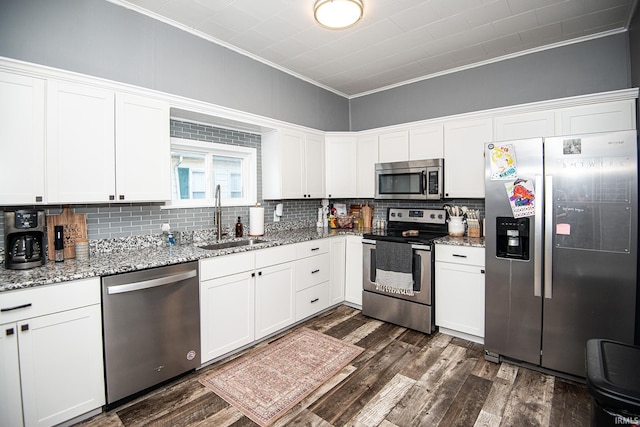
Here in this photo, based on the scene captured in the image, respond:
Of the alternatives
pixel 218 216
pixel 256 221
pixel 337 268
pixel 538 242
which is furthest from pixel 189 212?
pixel 538 242

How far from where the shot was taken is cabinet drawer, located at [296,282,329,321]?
3.24 metres

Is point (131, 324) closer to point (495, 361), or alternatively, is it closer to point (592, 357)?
point (592, 357)

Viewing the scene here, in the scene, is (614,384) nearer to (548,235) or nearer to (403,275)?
(548,235)

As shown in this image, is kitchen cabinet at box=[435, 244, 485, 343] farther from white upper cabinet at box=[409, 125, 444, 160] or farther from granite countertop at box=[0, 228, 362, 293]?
granite countertop at box=[0, 228, 362, 293]

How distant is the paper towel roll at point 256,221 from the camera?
3357mm

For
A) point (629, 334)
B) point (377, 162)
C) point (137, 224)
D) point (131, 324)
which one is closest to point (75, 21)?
point (137, 224)

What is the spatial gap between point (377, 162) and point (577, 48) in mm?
2228

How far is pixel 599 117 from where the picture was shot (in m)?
2.63

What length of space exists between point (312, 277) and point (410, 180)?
5.24 feet

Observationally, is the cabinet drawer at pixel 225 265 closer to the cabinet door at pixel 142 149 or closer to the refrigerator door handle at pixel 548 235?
the cabinet door at pixel 142 149

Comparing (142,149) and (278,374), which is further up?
(142,149)

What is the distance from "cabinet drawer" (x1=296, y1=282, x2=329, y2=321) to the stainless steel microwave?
135 centimetres

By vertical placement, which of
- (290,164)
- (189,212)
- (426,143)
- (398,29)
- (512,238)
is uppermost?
(398,29)

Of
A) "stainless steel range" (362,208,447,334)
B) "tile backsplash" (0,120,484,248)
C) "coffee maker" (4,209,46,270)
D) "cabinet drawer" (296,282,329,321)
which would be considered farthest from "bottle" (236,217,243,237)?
"coffee maker" (4,209,46,270)
